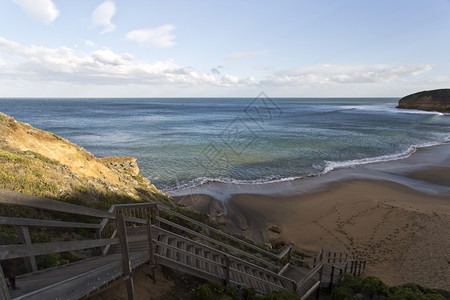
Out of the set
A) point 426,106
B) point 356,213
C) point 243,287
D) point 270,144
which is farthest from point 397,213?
point 426,106

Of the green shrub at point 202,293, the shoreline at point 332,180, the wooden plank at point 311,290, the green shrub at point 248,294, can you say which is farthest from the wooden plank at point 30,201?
the shoreline at point 332,180

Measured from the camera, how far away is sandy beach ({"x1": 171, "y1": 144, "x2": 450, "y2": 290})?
1153cm

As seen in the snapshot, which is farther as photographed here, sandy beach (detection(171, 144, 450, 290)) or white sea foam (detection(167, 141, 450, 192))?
white sea foam (detection(167, 141, 450, 192))

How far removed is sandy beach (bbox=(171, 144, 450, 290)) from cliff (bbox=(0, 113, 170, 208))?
6.35 meters

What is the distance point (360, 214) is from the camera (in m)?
15.9

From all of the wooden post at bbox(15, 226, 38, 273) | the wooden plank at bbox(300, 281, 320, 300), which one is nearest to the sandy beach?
the wooden plank at bbox(300, 281, 320, 300)

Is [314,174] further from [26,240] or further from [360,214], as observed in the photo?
[26,240]

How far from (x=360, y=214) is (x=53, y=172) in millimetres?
16711

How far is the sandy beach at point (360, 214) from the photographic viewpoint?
11.5 m

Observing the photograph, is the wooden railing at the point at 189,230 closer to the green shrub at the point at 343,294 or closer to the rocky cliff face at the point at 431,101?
the green shrub at the point at 343,294

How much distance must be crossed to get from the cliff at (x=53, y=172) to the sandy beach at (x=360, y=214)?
6349 millimetres

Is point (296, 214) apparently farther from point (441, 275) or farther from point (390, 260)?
point (441, 275)

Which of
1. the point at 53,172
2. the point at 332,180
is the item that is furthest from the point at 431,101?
the point at 53,172

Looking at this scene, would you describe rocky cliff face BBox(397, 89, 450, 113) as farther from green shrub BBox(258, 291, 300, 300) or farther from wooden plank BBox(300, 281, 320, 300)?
green shrub BBox(258, 291, 300, 300)
